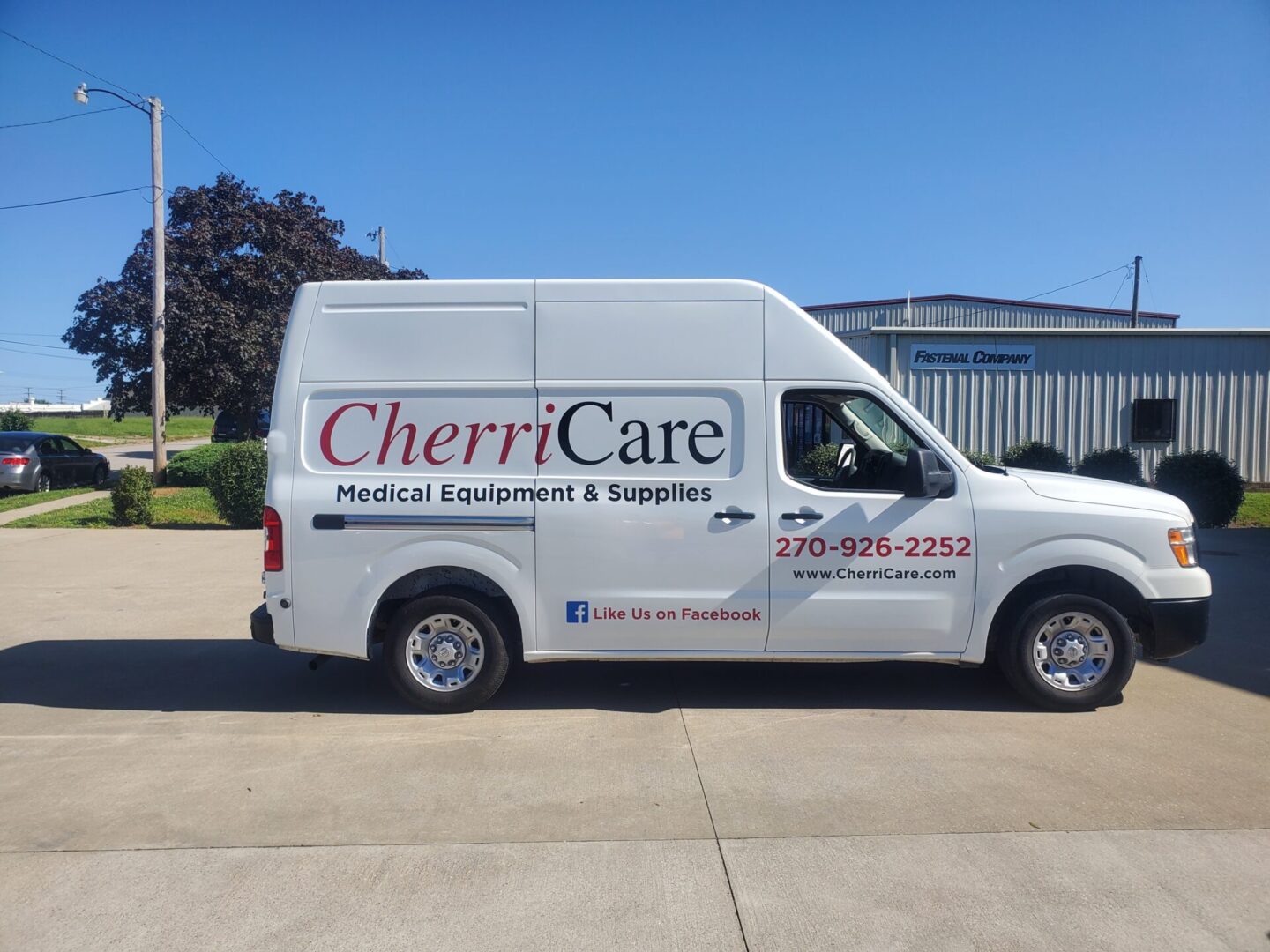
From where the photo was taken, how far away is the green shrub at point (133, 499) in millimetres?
15672

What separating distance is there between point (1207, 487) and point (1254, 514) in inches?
81.1

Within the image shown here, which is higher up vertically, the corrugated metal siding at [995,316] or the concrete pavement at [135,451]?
the corrugated metal siding at [995,316]

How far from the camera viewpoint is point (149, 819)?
15.1ft

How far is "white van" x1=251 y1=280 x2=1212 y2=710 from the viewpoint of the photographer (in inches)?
234

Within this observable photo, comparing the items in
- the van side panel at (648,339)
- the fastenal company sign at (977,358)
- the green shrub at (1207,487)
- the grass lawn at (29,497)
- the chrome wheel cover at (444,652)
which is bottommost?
the chrome wheel cover at (444,652)

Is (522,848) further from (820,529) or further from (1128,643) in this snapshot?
(1128,643)

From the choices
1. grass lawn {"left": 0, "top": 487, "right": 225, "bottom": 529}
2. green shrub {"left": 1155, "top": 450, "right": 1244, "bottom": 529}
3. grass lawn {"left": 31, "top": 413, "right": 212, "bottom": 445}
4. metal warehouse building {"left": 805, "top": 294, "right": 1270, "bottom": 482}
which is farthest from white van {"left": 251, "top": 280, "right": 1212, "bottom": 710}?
grass lawn {"left": 31, "top": 413, "right": 212, "bottom": 445}

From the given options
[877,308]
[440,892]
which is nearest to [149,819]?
[440,892]

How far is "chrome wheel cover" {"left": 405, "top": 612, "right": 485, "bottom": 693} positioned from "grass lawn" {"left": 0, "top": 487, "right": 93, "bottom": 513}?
1546cm

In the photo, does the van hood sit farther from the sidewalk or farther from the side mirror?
the sidewalk

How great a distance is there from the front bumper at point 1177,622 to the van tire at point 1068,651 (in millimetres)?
Result: 166

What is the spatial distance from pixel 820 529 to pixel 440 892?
3.06 metres

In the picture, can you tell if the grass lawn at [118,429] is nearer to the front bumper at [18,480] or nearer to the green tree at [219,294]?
the green tree at [219,294]

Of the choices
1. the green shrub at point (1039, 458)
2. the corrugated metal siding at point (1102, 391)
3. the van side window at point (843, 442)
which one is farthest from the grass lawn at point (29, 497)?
the green shrub at point (1039, 458)
